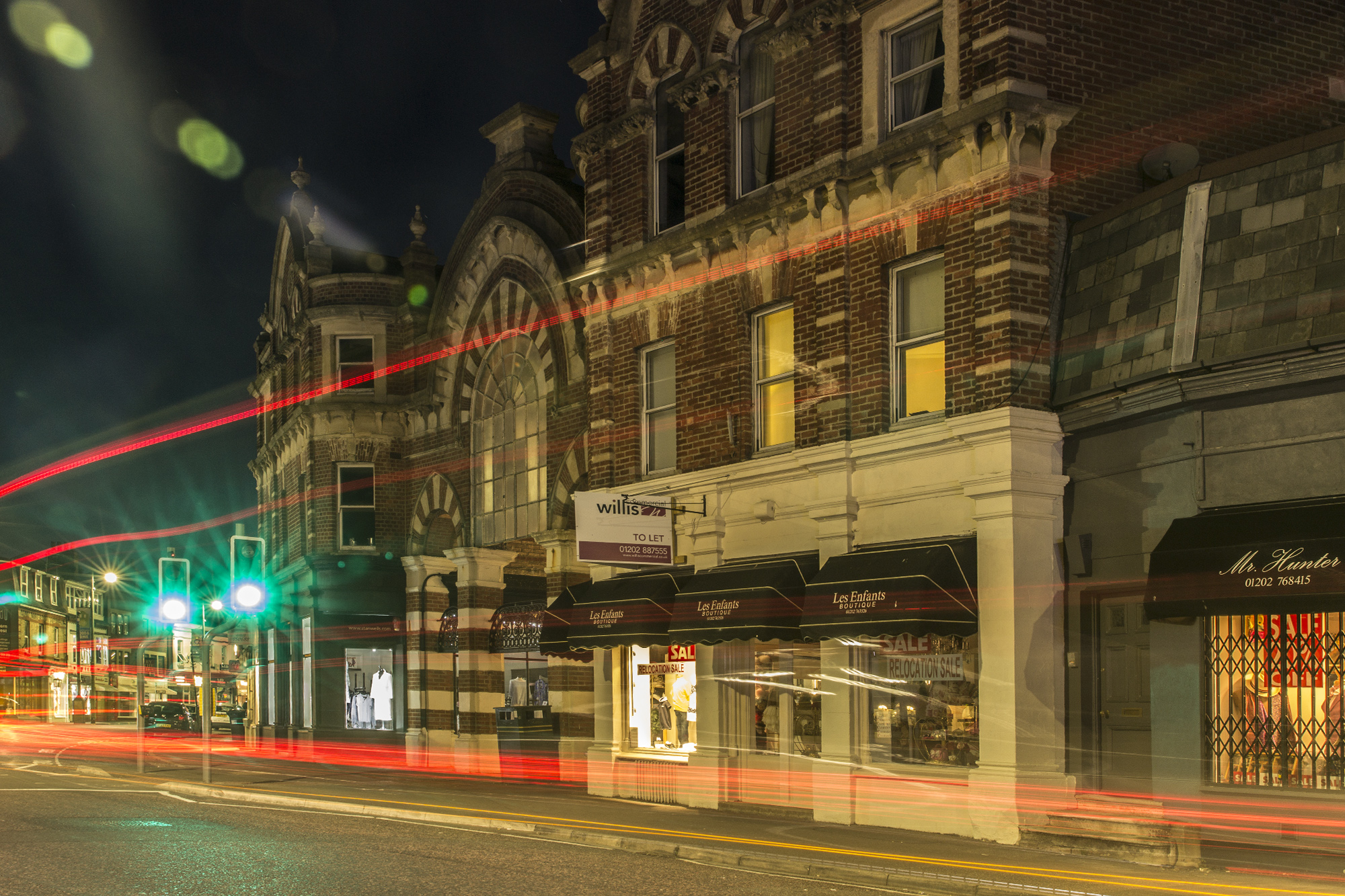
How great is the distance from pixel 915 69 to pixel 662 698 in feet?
33.9

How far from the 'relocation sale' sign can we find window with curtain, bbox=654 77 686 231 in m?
4.68

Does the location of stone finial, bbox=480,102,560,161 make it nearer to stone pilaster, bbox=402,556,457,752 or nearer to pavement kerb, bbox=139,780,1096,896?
stone pilaster, bbox=402,556,457,752

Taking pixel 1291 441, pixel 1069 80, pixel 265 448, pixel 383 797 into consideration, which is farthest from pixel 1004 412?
pixel 265 448

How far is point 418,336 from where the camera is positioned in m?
32.8

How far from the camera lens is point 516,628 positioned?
27953mm

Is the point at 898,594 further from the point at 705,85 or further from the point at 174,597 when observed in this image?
the point at 174,597

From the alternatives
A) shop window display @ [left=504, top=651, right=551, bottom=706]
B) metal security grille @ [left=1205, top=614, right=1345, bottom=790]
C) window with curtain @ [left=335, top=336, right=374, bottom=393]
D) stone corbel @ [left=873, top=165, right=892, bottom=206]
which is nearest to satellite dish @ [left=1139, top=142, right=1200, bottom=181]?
stone corbel @ [left=873, top=165, right=892, bottom=206]

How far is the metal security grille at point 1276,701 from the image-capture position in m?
12.2

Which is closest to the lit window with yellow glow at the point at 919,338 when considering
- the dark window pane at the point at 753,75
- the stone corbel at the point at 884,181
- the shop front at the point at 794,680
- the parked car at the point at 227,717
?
the stone corbel at the point at 884,181

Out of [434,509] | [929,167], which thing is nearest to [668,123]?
[929,167]

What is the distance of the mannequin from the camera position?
35.8 meters

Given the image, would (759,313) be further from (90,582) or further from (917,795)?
(90,582)

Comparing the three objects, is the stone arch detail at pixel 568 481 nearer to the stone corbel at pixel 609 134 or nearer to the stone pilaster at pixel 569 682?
the stone pilaster at pixel 569 682

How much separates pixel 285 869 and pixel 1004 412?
870cm
